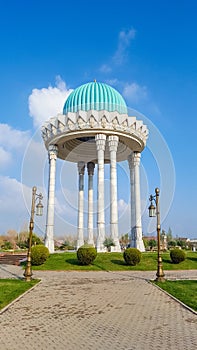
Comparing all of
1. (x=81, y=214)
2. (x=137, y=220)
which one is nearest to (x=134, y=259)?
(x=137, y=220)

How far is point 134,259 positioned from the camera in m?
23.1

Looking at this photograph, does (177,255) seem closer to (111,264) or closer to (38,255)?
(111,264)

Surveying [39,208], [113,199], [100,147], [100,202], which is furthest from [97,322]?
[100,147]

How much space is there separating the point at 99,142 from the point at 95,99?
5.39 meters

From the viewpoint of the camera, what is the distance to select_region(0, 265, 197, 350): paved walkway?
591 centimetres

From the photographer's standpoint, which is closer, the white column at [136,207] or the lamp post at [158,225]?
the lamp post at [158,225]

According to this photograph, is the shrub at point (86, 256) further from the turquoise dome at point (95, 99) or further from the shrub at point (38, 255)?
the turquoise dome at point (95, 99)

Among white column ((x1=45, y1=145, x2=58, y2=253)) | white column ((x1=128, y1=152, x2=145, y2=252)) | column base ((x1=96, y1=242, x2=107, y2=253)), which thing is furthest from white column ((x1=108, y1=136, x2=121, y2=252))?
white column ((x1=45, y1=145, x2=58, y2=253))

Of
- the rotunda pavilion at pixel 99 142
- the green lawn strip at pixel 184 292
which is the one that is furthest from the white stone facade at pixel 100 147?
the green lawn strip at pixel 184 292

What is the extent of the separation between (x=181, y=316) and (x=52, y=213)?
77.0 feet

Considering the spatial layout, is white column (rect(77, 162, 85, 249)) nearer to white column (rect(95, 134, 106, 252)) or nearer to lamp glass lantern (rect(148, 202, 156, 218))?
white column (rect(95, 134, 106, 252))

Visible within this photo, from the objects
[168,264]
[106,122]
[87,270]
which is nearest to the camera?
[87,270]

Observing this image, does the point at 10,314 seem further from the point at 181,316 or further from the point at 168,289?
the point at 168,289

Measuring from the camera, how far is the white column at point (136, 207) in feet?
106
